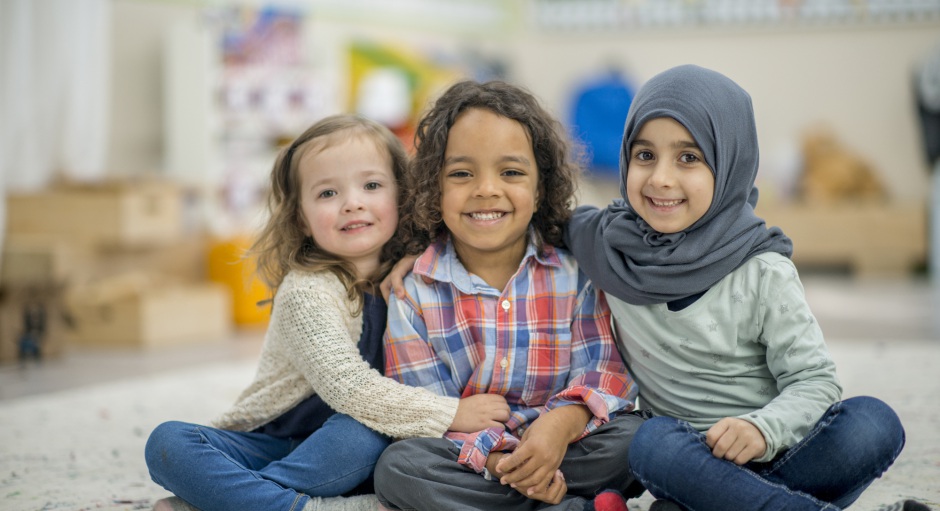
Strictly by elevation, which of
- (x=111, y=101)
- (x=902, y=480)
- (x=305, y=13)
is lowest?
(x=902, y=480)

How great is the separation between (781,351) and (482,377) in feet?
1.45

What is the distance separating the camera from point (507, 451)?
4.36 ft

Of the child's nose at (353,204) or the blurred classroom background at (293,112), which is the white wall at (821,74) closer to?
the blurred classroom background at (293,112)

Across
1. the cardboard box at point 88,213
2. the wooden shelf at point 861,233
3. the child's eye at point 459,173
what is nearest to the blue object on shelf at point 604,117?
the wooden shelf at point 861,233

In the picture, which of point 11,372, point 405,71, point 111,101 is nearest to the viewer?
point 11,372

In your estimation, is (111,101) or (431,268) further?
(111,101)

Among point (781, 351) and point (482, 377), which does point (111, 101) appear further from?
point (781, 351)

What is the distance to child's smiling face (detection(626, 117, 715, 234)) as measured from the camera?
4.36 ft

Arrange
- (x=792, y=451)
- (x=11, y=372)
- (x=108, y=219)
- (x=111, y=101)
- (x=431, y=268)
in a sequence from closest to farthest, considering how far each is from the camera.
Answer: (x=792, y=451), (x=431, y=268), (x=11, y=372), (x=108, y=219), (x=111, y=101)

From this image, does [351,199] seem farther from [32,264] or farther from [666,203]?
[32,264]

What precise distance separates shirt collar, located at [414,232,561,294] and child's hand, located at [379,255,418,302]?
0.03 meters

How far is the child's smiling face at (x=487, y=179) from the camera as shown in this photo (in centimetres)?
144

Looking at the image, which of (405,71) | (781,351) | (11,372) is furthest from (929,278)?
(11,372)

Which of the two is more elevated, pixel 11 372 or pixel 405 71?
pixel 405 71
